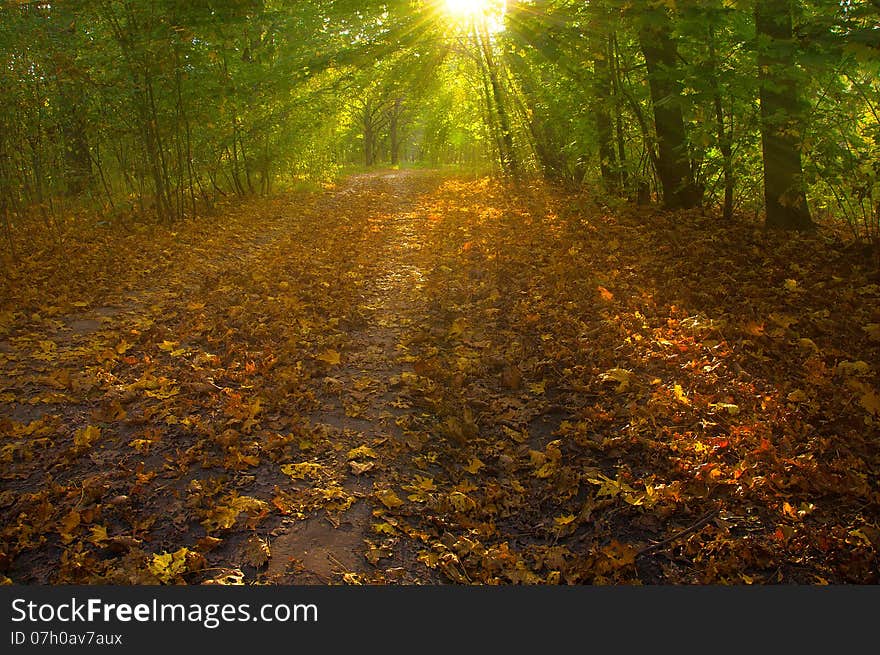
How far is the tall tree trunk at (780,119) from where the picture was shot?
673 cm

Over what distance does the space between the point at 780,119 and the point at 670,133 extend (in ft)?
10.9

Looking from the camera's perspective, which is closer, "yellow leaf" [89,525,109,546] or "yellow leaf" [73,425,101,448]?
"yellow leaf" [89,525,109,546]

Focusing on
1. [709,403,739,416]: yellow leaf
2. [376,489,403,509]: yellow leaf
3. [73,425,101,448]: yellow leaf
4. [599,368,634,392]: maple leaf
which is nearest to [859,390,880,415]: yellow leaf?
[709,403,739,416]: yellow leaf

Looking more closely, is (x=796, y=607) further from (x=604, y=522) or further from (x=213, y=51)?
(x=213, y=51)

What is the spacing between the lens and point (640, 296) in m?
6.94

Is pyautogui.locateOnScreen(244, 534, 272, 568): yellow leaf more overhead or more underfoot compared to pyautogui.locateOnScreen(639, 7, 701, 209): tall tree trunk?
more underfoot

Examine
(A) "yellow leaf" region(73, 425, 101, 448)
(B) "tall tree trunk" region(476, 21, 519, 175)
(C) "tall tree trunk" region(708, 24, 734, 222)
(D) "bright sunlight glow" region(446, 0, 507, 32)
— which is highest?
(D) "bright sunlight glow" region(446, 0, 507, 32)

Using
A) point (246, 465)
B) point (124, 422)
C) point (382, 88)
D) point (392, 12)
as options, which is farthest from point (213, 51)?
point (246, 465)

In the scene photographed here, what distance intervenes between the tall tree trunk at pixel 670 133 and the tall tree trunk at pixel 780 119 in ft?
4.37

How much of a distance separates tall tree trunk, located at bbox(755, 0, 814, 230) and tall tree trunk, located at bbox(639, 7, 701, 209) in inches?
52.4

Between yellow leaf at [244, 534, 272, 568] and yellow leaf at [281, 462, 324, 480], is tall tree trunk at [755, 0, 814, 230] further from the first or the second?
yellow leaf at [244, 534, 272, 568]

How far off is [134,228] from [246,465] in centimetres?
984

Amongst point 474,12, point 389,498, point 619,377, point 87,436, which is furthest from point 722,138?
point 474,12

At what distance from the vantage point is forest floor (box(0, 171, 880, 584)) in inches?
125
